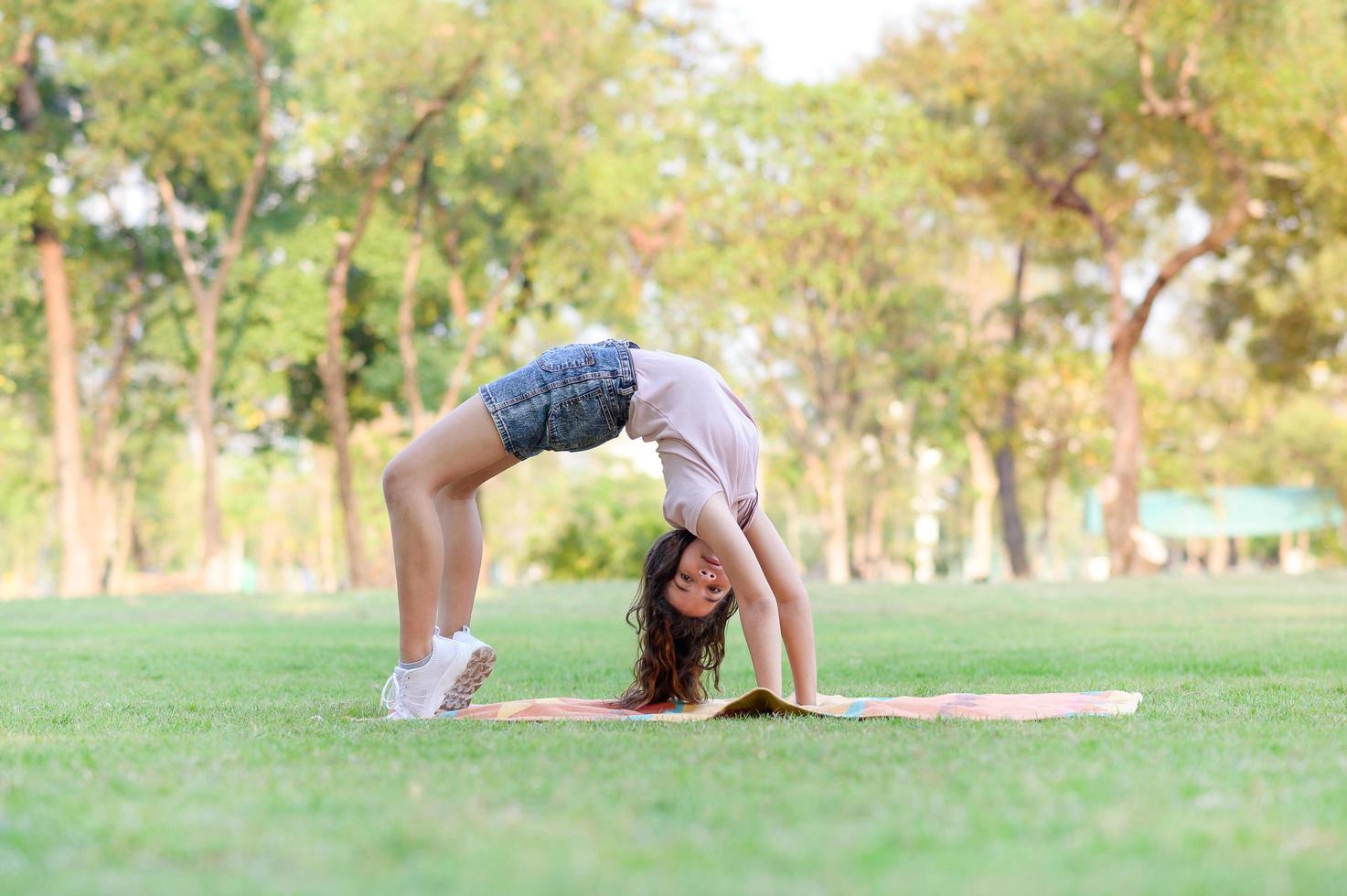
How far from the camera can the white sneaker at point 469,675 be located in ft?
15.5

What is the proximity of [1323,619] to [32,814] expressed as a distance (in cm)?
870

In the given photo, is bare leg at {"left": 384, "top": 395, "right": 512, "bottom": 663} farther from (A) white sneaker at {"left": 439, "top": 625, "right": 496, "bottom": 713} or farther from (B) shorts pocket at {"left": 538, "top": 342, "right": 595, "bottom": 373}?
(B) shorts pocket at {"left": 538, "top": 342, "right": 595, "bottom": 373}

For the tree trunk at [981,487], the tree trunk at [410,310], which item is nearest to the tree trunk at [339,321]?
the tree trunk at [410,310]

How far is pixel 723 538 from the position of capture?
448 cm

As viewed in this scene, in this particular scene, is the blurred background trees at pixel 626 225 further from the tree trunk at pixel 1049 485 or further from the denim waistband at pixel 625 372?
the denim waistband at pixel 625 372

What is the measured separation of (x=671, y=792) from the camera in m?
2.82

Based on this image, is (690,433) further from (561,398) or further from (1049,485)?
(1049,485)

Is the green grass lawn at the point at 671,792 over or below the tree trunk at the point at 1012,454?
below

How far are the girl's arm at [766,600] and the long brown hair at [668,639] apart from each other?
0.79 ft

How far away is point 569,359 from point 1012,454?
24813 millimetres

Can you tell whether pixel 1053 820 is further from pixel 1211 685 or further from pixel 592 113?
pixel 592 113

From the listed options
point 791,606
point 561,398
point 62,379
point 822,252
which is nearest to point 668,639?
point 791,606

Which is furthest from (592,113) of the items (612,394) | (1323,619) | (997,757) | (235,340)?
(997,757)

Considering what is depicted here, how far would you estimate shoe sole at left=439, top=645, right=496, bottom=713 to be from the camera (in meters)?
4.73
